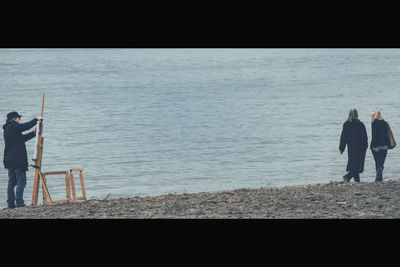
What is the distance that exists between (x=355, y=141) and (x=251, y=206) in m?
4.26

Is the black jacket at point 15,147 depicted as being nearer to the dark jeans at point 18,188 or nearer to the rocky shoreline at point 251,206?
the dark jeans at point 18,188

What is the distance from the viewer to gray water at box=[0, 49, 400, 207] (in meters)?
24.4

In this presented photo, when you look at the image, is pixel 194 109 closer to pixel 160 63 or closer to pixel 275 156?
pixel 275 156

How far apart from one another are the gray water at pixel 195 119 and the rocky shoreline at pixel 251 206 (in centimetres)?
603

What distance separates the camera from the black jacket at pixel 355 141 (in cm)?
1705

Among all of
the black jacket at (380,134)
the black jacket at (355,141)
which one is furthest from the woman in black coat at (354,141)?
the black jacket at (380,134)

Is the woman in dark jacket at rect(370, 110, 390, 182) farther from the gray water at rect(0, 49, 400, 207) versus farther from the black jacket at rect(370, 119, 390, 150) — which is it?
the gray water at rect(0, 49, 400, 207)

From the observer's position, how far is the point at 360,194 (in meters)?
14.6

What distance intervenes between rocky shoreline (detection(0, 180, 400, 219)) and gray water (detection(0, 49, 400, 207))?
6025 millimetres

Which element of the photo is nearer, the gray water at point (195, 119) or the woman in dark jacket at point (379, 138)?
the woman in dark jacket at point (379, 138)

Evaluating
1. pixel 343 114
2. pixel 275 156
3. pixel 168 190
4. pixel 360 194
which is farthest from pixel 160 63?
pixel 360 194

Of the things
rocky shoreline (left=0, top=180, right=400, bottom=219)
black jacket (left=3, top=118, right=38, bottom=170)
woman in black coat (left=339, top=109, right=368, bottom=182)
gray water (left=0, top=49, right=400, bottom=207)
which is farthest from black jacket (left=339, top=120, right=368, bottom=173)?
black jacket (left=3, top=118, right=38, bottom=170)

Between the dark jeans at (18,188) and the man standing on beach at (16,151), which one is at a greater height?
the man standing on beach at (16,151)

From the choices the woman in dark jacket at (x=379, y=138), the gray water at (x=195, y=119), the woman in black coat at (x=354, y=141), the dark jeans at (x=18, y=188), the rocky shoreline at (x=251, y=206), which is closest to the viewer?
the rocky shoreline at (x=251, y=206)
